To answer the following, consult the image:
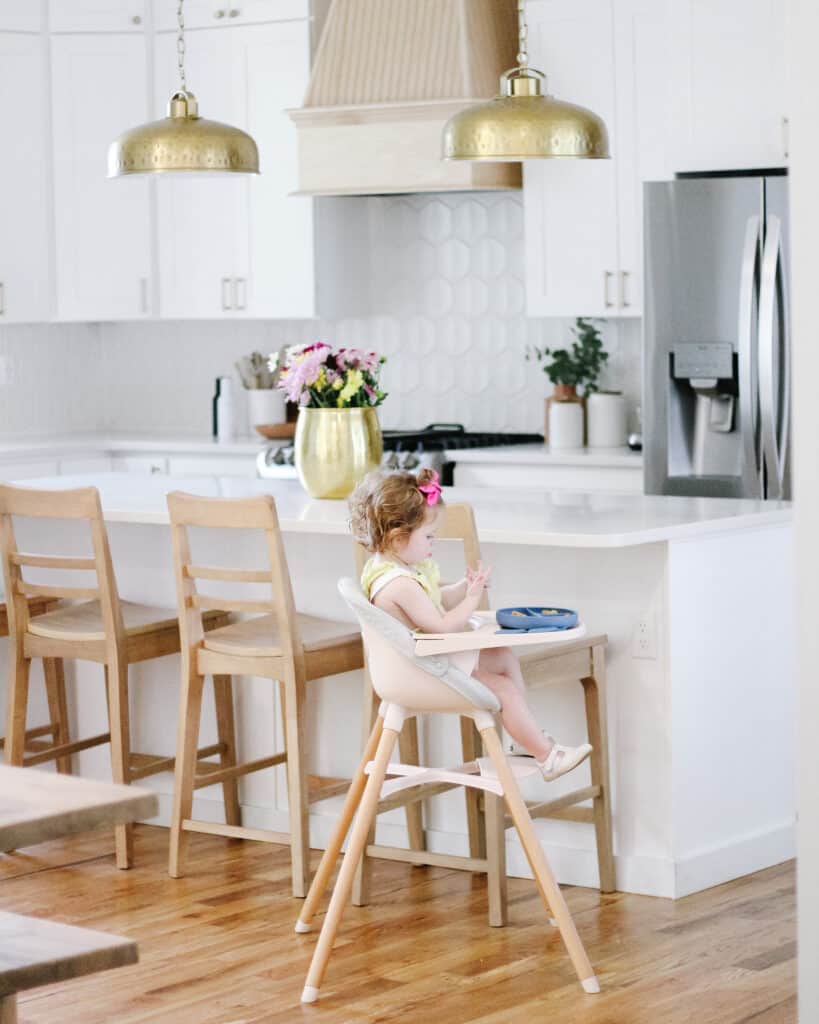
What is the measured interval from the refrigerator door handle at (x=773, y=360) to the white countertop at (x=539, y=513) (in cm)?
85

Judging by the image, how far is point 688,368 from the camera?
5625 mm

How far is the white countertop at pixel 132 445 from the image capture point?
687 centimetres

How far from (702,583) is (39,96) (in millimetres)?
3923

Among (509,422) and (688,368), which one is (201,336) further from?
(688,368)

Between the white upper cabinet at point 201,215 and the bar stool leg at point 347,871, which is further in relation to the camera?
the white upper cabinet at point 201,215

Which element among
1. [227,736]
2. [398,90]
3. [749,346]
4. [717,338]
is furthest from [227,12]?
[227,736]

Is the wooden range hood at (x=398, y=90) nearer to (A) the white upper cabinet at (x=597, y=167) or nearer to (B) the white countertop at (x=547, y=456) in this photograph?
(A) the white upper cabinet at (x=597, y=167)

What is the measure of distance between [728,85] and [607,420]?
124 cm

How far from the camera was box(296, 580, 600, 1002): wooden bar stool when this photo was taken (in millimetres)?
3477

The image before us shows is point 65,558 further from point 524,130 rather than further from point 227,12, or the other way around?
point 227,12

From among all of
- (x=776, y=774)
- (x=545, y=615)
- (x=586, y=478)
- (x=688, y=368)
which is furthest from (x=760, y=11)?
(x=545, y=615)

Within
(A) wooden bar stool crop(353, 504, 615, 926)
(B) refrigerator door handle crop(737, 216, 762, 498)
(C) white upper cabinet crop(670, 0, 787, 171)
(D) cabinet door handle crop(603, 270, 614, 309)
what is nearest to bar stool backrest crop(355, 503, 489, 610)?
(A) wooden bar stool crop(353, 504, 615, 926)

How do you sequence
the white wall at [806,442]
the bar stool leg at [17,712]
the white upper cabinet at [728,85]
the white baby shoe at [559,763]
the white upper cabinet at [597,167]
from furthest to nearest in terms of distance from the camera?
the white upper cabinet at [597,167] < the white upper cabinet at [728,85] < the bar stool leg at [17,712] < the white baby shoe at [559,763] < the white wall at [806,442]

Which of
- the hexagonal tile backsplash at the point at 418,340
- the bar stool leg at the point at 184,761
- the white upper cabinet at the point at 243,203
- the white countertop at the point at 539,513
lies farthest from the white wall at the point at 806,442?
the white upper cabinet at the point at 243,203
